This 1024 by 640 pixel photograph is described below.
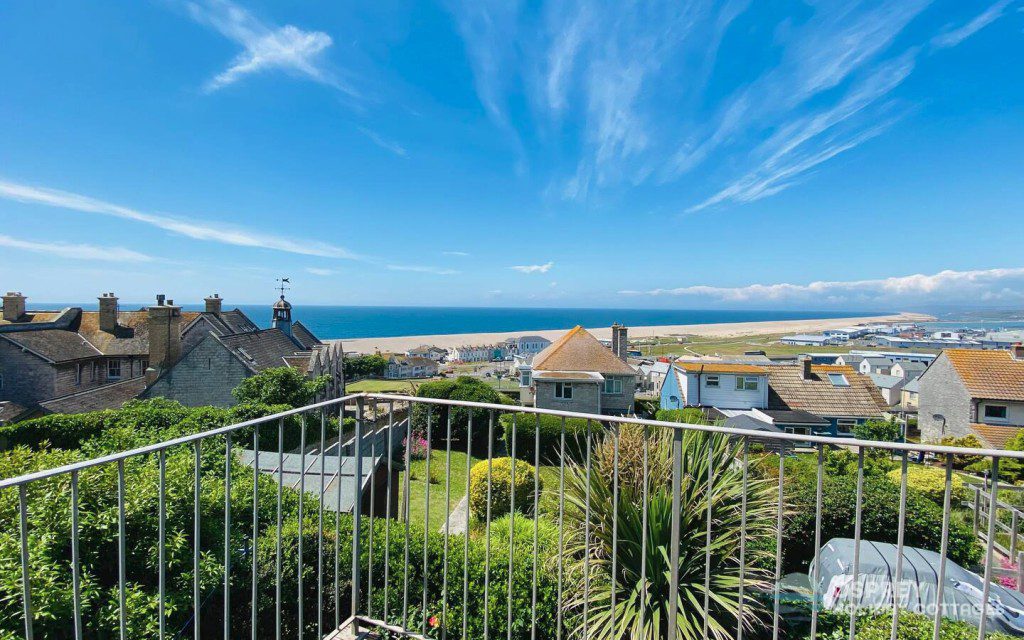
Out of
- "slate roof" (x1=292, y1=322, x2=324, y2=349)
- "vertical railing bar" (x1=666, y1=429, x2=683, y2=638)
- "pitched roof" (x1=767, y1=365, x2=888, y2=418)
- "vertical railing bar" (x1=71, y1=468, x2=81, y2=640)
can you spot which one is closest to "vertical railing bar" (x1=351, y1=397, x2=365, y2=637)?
"vertical railing bar" (x1=71, y1=468, x2=81, y2=640)

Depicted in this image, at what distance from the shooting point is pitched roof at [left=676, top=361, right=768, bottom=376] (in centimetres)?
2100

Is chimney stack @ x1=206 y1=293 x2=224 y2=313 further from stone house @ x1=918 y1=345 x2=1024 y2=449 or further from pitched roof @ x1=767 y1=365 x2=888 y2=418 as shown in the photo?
stone house @ x1=918 y1=345 x2=1024 y2=449

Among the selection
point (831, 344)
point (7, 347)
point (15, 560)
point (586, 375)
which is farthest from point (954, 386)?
point (831, 344)

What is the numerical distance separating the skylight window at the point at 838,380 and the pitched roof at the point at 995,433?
14.7ft

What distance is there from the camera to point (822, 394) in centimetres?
2056

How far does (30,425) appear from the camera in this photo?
11938mm

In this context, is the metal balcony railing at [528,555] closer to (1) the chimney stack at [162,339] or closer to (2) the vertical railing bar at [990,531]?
(2) the vertical railing bar at [990,531]

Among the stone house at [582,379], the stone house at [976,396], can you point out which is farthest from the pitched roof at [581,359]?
the stone house at [976,396]

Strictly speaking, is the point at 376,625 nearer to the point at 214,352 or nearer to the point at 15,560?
the point at 15,560

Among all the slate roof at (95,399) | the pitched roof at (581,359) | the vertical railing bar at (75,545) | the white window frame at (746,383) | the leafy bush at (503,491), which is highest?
the vertical railing bar at (75,545)

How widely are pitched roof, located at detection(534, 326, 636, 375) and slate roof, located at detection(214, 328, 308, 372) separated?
11.7 meters

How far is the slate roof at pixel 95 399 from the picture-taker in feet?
47.8

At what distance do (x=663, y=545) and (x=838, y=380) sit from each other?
942 inches

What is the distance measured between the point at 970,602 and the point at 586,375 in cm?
1692
